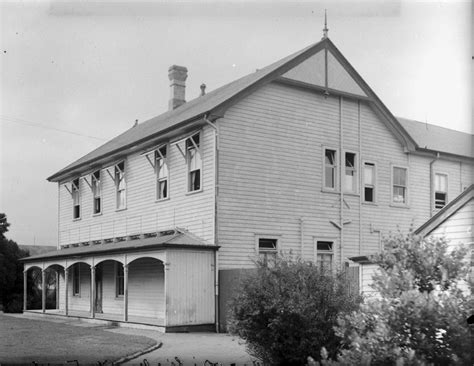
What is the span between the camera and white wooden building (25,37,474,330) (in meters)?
21.4

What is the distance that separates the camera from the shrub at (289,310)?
11.3 m

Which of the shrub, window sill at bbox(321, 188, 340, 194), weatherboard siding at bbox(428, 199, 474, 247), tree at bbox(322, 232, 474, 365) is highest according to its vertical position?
window sill at bbox(321, 188, 340, 194)

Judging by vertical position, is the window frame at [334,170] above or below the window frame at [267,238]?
above

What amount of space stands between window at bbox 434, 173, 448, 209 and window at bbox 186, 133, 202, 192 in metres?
11.4

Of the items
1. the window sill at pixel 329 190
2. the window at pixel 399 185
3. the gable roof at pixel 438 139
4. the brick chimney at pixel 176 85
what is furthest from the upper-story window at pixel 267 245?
the brick chimney at pixel 176 85

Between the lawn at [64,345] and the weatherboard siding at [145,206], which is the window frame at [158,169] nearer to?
the weatherboard siding at [145,206]

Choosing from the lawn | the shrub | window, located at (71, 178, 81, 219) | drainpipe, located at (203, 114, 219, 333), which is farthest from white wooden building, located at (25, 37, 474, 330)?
the shrub

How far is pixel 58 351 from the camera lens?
582 inches

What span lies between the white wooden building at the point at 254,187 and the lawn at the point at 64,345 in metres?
2.45

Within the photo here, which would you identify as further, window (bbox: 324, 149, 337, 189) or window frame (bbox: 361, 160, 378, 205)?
window frame (bbox: 361, 160, 378, 205)

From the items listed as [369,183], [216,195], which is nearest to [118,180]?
[216,195]

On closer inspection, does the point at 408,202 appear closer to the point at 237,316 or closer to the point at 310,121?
the point at 310,121

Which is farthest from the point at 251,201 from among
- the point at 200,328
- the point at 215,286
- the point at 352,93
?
the point at 352,93

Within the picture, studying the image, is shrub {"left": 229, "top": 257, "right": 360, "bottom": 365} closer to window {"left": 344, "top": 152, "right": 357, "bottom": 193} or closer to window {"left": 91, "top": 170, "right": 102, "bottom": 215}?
window {"left": 344, "top": 152, "right": 357, "bottom": 193}
